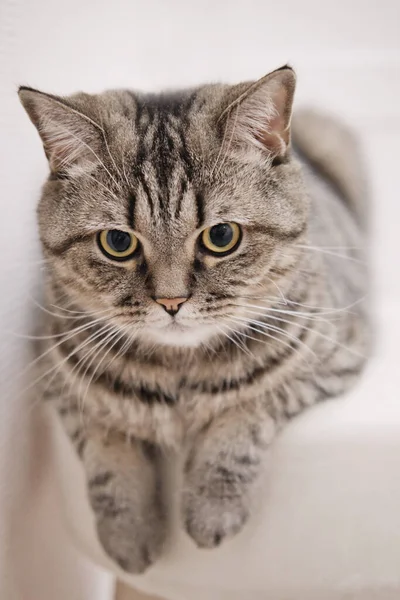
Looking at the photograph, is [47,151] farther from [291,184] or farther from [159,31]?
[159,31]

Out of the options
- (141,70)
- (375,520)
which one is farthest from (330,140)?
(375,520)

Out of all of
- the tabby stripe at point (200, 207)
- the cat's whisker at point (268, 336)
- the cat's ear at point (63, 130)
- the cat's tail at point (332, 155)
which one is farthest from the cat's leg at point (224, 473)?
the cat's tail at point (332, 155)

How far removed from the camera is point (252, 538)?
0.91 meters

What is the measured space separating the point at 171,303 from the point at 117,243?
106mm

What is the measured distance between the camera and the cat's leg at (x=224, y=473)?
89 cm

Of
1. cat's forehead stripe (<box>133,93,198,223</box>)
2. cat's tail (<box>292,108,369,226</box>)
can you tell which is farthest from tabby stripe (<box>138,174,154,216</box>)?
cat's tail (<box>292,108,369,226</box>)

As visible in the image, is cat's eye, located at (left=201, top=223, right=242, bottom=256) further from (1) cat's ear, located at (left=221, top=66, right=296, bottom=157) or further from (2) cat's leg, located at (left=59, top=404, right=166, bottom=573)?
(2) cat's leg, located at (left=59, top=404, right=166, bottom=573)

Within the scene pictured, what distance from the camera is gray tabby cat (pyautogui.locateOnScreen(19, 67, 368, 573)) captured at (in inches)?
31.7

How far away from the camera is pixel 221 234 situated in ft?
2.68

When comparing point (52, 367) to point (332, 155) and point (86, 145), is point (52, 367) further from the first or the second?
point (332, 155)

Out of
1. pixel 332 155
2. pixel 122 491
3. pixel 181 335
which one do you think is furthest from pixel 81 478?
pixel 332 155

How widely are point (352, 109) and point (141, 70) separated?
0.59 m

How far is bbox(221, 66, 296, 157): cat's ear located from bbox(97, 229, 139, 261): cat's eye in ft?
0.60

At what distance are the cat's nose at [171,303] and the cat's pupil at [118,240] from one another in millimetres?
81
